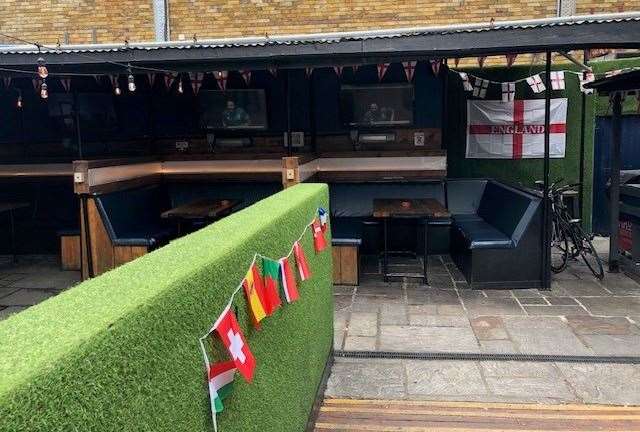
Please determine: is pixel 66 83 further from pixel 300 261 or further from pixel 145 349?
pixel 145 349

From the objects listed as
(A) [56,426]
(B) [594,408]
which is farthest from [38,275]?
(A) [56,426]

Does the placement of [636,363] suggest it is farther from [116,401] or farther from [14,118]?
[14,118]

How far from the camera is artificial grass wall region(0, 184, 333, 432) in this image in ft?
3.01

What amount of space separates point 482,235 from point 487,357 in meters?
2.34

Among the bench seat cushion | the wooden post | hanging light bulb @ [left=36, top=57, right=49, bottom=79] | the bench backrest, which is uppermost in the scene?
hanging light bulb @ [left=36, top=57, right=49, bottom=79]

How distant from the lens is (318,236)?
3.74m

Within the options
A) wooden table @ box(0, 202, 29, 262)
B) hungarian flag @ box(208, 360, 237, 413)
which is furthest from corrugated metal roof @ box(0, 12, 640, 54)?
hungarian flag @ box(208, 360, 237, 413)

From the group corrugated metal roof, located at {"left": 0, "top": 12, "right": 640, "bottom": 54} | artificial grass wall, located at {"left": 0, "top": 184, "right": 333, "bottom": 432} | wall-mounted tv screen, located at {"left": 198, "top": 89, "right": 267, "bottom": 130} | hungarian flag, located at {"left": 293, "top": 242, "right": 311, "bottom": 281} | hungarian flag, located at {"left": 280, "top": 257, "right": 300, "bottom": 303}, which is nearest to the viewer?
artificial grass wall, located at {"left": 0, "top": 184, "right": 333, "bottom": 432}

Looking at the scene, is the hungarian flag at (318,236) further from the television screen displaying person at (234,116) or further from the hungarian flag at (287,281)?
the television screen displaying person at (234,116)

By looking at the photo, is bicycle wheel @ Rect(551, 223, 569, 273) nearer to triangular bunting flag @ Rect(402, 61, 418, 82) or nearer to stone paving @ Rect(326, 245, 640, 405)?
stone paving @ Rect(326, 245, 640, 405)

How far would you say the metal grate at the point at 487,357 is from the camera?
4.23m

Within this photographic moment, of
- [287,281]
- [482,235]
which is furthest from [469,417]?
[482,235]

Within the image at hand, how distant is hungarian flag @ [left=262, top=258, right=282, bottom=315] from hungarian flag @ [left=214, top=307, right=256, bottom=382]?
1.33ft

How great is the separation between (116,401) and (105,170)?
6093mm
